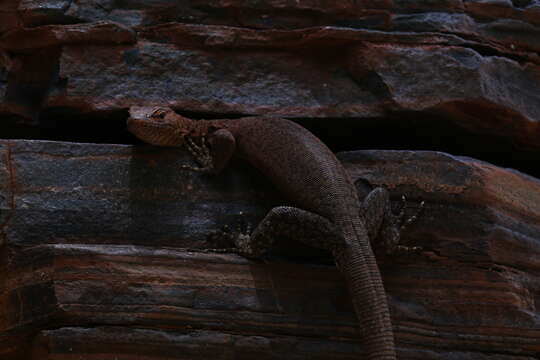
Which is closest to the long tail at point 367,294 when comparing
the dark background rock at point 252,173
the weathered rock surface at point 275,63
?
the dark background rock at point 252,173

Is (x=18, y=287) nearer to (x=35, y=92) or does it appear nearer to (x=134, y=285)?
(x=134, y=285)

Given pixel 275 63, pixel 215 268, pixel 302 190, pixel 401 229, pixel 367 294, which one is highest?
pixel 275 63

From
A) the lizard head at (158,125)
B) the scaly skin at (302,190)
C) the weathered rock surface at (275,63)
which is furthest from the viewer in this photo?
the weathered rock surface at (275,63)

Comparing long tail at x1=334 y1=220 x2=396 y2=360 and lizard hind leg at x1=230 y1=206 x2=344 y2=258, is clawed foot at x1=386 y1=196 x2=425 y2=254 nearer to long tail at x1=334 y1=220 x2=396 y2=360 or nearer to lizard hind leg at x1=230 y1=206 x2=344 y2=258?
long tail at x1=334 y1=220 x2=396 y2=360

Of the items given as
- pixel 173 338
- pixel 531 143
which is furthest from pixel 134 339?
pixel 531 143

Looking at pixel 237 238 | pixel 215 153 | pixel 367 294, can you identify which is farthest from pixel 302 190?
pixel 367 294

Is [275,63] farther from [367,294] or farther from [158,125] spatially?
[367,294]

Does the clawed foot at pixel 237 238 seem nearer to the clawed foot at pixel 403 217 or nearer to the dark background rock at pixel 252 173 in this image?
the dark background rock at pixel 252 173

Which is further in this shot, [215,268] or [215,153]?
[215,153]
